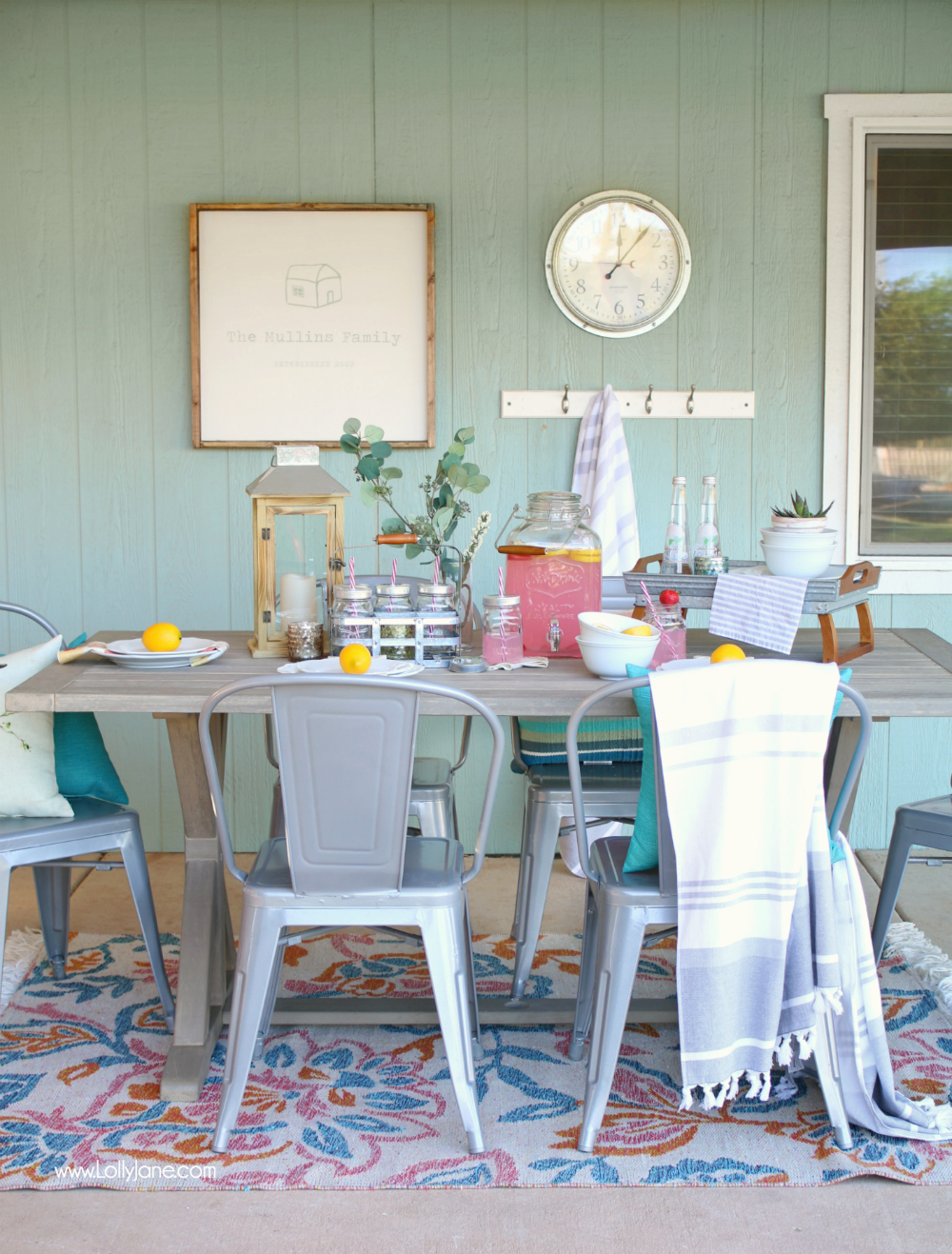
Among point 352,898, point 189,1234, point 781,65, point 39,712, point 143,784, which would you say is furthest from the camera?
point 143,784

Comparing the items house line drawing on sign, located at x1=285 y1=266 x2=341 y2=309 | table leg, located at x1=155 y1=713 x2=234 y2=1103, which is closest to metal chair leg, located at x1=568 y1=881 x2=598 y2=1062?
table leg, located at x1=155 y1=713 x2=234 y2=1103

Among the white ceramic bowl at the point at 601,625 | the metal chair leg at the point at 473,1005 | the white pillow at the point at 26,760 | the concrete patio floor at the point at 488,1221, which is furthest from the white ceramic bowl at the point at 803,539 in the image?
the white pillow at the point at 26,760

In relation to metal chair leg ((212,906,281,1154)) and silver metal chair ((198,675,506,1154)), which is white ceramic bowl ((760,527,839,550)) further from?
metal chair leg ((212,906,281,1154))

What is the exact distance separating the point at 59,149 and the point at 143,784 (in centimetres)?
181

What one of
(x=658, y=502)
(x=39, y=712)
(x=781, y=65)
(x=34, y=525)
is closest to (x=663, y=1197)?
(x=39, y=712)

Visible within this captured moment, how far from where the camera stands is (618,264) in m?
3.24

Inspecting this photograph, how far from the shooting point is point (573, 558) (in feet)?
7.53

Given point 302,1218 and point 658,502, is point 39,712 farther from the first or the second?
point 658,502

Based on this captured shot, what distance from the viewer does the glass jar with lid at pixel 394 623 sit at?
7.25ft

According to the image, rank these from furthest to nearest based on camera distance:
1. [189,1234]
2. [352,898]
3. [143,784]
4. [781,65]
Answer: [143,784] < [781,65] < [352,898] < [189,1234]

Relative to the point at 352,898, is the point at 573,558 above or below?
above

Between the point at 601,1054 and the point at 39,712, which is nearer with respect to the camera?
the point at 601,1054

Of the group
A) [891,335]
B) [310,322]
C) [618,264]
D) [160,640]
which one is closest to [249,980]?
[160,640]

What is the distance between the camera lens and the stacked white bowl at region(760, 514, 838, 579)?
2.23 meters
